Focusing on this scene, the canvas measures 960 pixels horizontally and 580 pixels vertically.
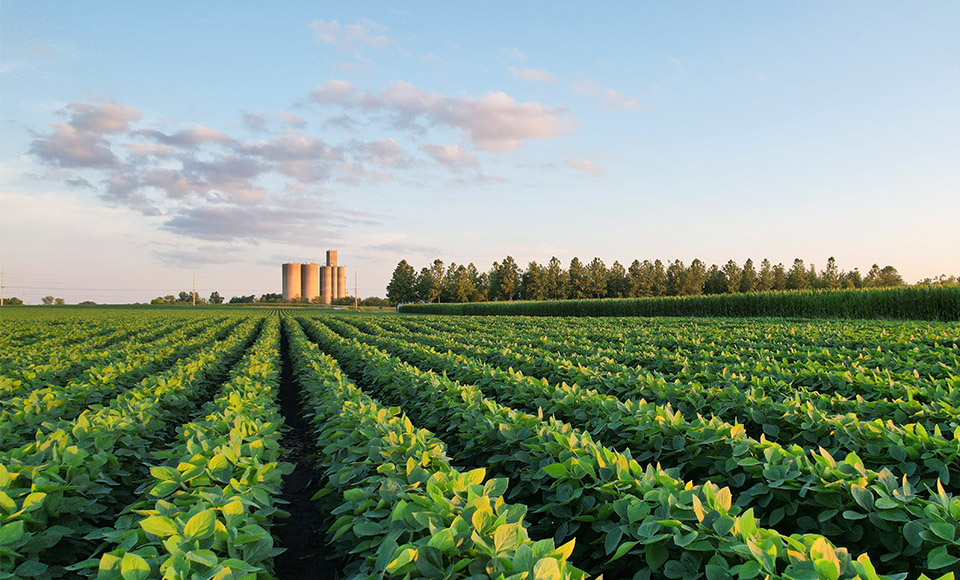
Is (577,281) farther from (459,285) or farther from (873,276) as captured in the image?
(873,276)

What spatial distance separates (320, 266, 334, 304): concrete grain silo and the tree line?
193 ft

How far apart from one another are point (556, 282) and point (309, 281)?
280 ft

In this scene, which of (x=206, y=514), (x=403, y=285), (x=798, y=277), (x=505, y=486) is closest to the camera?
(x=206, y=514)

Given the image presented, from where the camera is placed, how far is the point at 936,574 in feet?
8.34

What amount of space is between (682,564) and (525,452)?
1.65 meters

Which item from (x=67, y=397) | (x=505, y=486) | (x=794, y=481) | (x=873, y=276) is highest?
(x=873, y=276)

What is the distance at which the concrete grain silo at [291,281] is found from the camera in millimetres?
141500

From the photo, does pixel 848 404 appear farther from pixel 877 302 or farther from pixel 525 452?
pixel 877 302

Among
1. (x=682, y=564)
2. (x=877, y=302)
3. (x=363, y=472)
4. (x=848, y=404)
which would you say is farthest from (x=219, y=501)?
(x=877, y=302)

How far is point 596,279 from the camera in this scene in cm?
9300

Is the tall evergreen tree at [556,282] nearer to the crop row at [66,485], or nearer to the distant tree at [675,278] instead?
the distant tree at [675,278]

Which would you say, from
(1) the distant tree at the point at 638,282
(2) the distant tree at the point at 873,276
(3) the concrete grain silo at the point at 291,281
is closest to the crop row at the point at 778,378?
(1) the distant tree at the point at 638,282

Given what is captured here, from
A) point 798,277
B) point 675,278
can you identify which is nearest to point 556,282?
point 675,278

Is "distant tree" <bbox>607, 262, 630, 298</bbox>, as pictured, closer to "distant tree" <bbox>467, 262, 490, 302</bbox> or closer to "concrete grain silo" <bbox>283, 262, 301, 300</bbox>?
"distant tree" <bbox>467, 262, 490, 302</bbox>
